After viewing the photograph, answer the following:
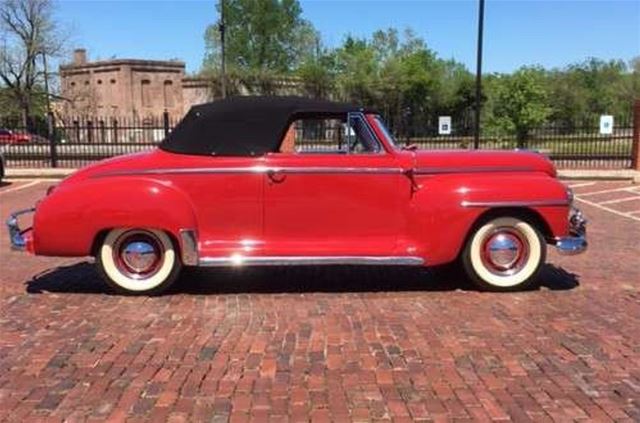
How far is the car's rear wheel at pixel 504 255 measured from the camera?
670 cm

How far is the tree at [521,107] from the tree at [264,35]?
48936mm

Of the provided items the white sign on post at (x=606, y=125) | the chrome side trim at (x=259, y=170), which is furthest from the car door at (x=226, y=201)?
the white sign on post at (x=606, y=125)

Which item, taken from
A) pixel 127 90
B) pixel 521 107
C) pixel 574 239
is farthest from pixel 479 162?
pixel 127 90

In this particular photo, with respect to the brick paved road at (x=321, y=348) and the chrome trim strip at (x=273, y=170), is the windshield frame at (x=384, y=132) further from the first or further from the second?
the brick paved road at (x=321, y=348)

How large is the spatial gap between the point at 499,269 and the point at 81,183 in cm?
383

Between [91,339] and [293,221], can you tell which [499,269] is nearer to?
[293,221]

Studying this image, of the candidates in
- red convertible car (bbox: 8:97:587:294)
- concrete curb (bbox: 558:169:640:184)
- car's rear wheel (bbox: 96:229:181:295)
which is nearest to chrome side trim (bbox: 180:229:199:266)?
red convertible car (bbox: 8:97:587:294)

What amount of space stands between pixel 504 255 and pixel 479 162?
2.87 ft

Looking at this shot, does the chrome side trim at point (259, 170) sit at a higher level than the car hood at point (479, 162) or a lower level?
lower

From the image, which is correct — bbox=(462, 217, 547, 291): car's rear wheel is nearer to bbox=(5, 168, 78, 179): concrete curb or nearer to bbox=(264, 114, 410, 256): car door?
bbox=(264, 114, 410, 256): car door

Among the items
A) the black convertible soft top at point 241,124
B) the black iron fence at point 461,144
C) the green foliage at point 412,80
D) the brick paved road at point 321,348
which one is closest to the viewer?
the brick paved road at point 321,348

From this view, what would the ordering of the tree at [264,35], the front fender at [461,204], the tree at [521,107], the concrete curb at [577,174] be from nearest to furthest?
1. the front fender at [461,204]
2. the concrete curb at [577,174]
3. the tree at [521,107]
4. the tree at [264,35]

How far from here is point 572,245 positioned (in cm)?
669

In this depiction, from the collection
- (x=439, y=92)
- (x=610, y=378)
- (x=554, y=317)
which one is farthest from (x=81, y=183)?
(x=439, y=92)
